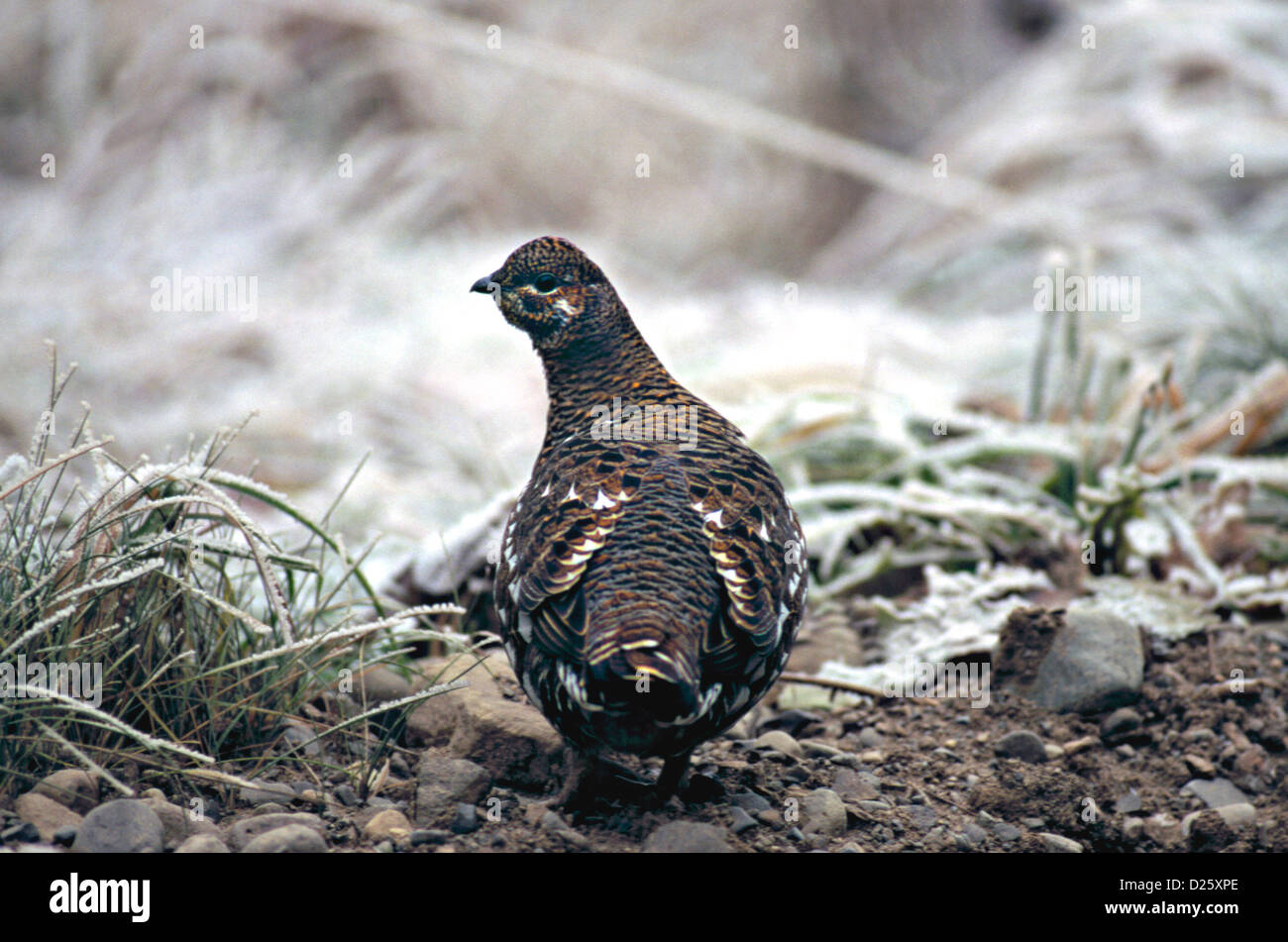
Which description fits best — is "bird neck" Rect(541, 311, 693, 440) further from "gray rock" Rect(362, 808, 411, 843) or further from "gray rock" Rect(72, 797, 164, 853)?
"gray rock" Rect(72, 797, 164, 853)

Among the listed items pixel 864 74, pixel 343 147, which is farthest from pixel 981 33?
pixel 343 147

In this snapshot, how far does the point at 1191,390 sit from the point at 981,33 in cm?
664

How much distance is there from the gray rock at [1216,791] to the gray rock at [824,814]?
960 mm

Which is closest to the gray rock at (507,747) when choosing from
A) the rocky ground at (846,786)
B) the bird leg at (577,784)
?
the rocky ground at (846,786)

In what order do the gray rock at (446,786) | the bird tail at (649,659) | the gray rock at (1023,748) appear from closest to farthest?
the bird tail at (649,659) < the gray rock at (446,786) < the gray rock at (1023,748)

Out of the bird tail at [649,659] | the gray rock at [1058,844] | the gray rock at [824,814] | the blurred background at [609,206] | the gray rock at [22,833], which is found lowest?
the gray rock at [1058,844]

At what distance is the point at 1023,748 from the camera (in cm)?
276

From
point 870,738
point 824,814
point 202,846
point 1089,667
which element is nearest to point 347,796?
point 202,846

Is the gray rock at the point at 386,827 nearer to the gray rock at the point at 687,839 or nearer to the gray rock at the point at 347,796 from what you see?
the gray rock at the point at 347,796

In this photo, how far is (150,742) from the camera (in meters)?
2.01

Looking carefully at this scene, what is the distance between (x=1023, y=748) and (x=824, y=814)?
72 centimetres

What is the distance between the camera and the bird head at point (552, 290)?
8.34 feet

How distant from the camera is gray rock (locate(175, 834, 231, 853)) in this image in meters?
1.93

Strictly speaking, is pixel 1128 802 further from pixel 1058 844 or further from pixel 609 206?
pixel 609 206
